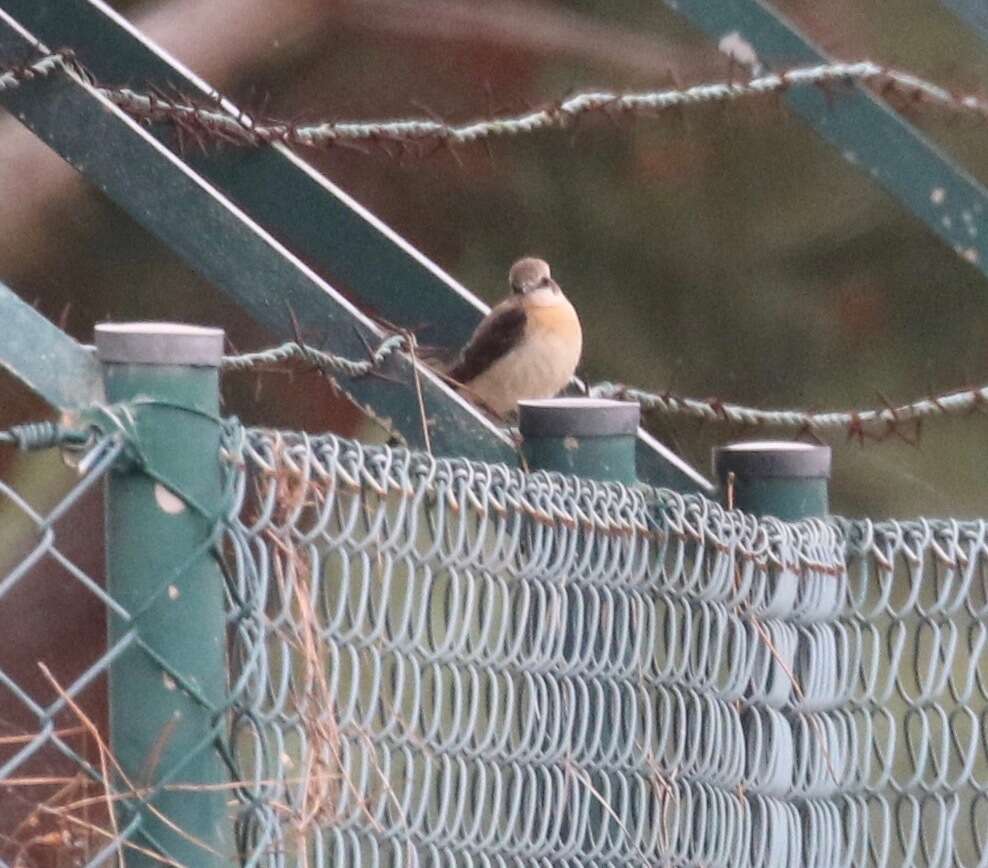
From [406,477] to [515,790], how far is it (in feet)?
1.49

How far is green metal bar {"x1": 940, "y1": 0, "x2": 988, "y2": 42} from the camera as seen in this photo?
12.9ft

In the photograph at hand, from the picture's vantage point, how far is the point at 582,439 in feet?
8.86

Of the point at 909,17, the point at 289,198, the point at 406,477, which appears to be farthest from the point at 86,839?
the point at 909,17

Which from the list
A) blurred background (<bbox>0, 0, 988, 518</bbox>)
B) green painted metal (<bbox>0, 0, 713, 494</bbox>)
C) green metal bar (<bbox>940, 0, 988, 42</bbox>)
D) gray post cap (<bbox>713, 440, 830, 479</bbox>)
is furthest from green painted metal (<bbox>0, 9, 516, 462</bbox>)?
blurred background (<bbox>0, 0, 988, 518</bbox>)

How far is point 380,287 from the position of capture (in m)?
3.31

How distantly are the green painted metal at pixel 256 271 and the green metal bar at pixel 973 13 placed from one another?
1.59 meters

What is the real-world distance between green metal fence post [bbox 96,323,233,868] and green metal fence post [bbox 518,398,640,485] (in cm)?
92

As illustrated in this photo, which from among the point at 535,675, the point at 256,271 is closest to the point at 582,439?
the point at 535,675

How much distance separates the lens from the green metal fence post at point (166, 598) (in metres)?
1.82

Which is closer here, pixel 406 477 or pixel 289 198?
pixel 406 477

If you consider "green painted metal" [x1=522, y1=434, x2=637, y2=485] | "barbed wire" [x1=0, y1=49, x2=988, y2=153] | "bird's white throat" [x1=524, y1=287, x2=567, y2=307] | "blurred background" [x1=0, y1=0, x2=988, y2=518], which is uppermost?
"blurred background" [x1=0, y1=0, x2=988, y2=518]

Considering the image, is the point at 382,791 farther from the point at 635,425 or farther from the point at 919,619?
the point at 919,619

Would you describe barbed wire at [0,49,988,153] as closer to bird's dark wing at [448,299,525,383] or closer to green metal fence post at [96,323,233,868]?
bird's dark wing at [448,299,525,383]

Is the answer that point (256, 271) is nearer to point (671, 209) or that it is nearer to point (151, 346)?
point (151, 346)
